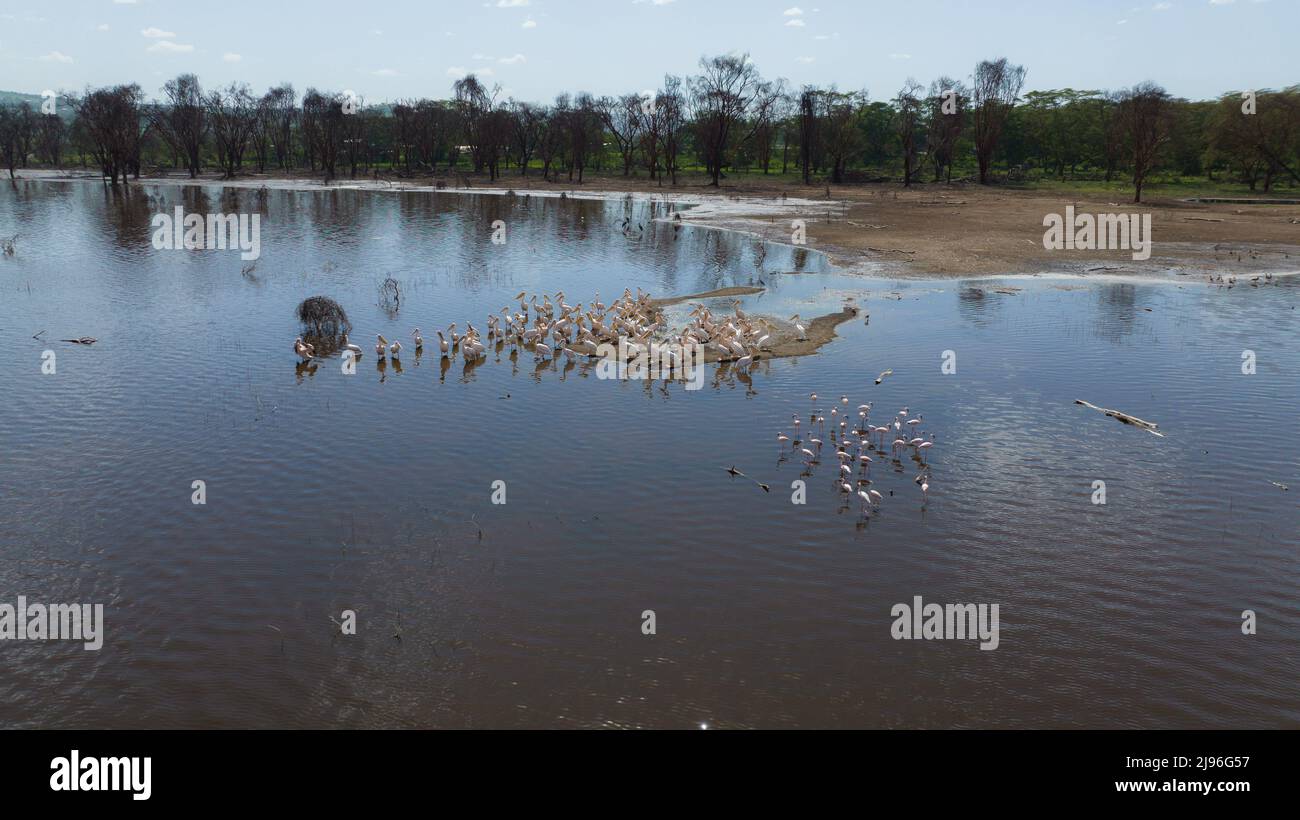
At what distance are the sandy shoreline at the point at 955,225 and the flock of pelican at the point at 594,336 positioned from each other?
13.6 metres

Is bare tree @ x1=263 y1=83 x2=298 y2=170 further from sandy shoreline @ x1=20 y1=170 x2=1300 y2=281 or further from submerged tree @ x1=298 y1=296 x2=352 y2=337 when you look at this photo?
submerged tree @ x1=298 y1=296 x2=352 y2=337

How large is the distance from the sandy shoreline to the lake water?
465 inches

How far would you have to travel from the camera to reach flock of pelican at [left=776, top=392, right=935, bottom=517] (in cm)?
1524

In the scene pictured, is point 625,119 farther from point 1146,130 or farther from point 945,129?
point 1146,130

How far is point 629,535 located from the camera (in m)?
13.5

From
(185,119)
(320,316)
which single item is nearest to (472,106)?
(185,119)

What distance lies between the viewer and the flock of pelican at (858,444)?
50.0 ft

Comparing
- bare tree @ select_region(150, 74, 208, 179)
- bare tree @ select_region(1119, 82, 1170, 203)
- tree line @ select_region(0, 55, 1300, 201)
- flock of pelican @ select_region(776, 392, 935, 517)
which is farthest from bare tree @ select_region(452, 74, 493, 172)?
flock of pelican @ select_region(776, 392, 935, 517)

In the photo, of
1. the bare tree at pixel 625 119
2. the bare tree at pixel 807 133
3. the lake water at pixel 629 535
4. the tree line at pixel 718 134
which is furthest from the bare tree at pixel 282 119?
the lake water at pixel 629 535

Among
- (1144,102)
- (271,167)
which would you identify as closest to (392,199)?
(271,167)

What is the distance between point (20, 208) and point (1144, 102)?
70.1 meters

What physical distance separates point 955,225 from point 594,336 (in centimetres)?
3244
